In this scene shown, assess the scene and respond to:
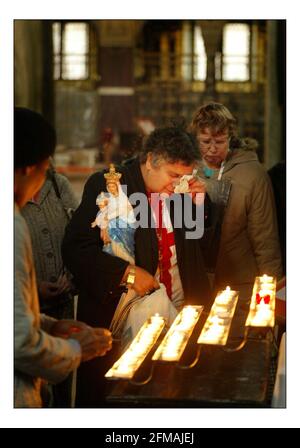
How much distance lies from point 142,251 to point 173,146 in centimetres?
52

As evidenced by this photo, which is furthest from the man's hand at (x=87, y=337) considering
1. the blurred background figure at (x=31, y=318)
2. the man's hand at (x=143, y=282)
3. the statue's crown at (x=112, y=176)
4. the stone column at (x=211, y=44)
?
the stone column at (x=211, y=44)

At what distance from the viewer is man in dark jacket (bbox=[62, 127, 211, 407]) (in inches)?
172

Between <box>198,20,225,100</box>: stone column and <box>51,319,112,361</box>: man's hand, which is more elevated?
<box>198,20,225,100</box>: stone column

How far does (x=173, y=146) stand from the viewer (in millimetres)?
4316

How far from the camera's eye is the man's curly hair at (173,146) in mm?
4309

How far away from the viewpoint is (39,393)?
11.8ft

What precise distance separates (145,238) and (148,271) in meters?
0.17

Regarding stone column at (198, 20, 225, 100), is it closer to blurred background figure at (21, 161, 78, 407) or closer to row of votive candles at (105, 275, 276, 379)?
blurred background figure at (21, 161, 78, 407)

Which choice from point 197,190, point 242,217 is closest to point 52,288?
point 197,190

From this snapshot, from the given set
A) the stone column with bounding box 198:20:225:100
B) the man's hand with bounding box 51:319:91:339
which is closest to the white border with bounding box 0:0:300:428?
the man's hand with bounding box 51:319:91:339

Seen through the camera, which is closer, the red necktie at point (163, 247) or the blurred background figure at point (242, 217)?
the red necktie at point (163, 247)

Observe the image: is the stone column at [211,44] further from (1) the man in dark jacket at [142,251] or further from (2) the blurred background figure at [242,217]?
(1) the man in dark jacket at [142,251]

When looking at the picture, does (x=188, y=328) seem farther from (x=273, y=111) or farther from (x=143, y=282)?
(x=273, y=111)
